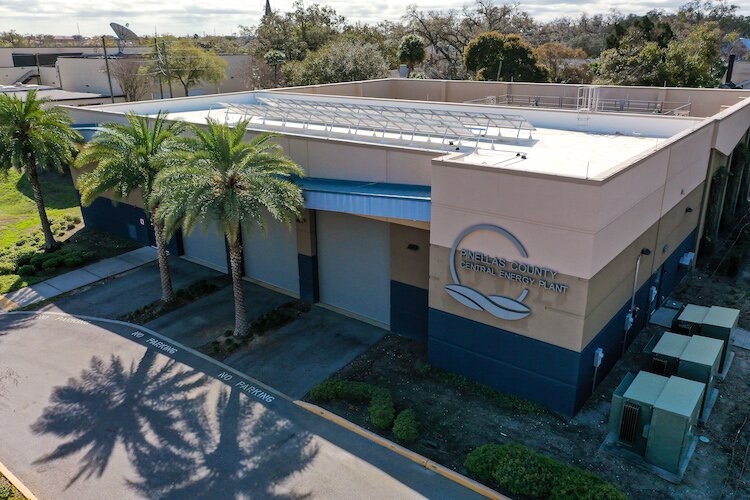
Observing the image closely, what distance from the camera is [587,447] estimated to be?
14031 millimetres

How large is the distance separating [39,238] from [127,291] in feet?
31.9

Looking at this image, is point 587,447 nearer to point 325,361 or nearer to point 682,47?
point 325,361

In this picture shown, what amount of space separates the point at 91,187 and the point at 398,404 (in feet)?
44.6

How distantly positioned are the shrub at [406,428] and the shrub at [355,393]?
45 centimetres

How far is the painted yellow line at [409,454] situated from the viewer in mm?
12768

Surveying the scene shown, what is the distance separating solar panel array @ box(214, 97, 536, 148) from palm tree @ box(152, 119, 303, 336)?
4491 millimetres

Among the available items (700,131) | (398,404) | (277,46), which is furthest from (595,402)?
(277,46)

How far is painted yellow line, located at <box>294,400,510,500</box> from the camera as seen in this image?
12768 millimetres

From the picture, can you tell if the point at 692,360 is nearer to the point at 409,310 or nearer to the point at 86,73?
the point at 409,310

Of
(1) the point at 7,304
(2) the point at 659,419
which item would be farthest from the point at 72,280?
(2) the point at 659,419

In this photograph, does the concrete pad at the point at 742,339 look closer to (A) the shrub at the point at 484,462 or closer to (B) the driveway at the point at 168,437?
(A) the shrub at the point at 484,462

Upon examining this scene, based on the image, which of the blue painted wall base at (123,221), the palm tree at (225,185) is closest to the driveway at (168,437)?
the palm tree at (225,185)

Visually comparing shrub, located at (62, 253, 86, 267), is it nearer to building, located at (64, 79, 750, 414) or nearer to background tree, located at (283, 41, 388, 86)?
building, located at (64, 79, 750, 414)

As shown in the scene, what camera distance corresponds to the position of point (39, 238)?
96.5 feet
